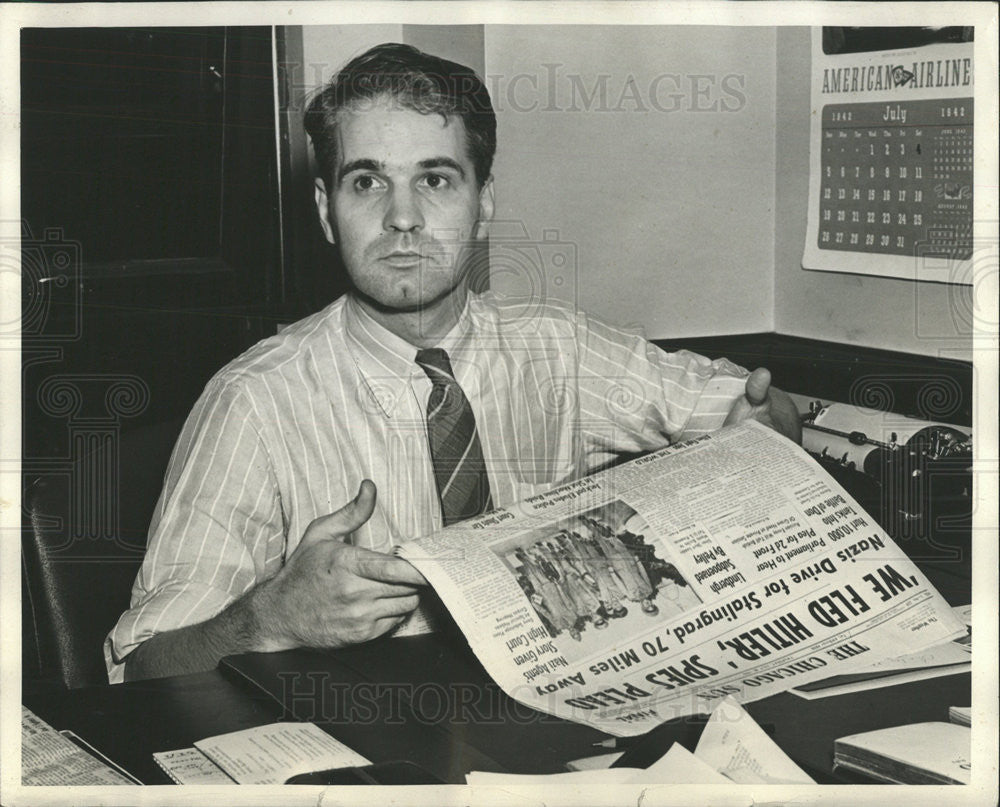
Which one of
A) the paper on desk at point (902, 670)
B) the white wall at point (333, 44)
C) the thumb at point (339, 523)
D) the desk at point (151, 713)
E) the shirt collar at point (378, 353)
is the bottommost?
the desk at point (151, 713)

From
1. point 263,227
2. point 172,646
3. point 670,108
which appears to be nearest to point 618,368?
point 670,108

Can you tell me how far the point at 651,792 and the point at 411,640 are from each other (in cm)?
27

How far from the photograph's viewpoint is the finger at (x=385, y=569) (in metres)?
→ 0.83

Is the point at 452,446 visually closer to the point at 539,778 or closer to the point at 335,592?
the point at 335,592

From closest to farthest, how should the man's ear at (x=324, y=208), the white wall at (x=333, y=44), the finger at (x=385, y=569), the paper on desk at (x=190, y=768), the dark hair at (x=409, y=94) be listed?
the paper on desk at (x=190, y=768) < the finger at (x=385, y=569) < the white wall at (x=333, y=44) < the dark hair at (x=409, y=94) < the man's ear at (x=324, y=208)

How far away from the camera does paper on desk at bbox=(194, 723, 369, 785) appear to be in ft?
2.37

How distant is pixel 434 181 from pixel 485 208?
11cm

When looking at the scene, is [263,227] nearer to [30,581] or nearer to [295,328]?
[295,328]

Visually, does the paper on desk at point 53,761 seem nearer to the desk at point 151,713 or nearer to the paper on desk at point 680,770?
the desk at point 151,713

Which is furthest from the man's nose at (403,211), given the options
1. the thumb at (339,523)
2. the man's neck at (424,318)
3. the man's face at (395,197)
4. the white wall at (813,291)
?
the white wall at (813,291)

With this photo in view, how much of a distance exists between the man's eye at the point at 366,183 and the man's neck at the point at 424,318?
13 cm

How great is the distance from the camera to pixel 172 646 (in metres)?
1.00

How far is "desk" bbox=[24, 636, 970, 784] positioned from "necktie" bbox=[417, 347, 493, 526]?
32 centimetres

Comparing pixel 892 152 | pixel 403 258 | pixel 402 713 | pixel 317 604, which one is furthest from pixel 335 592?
pixel 892 152
